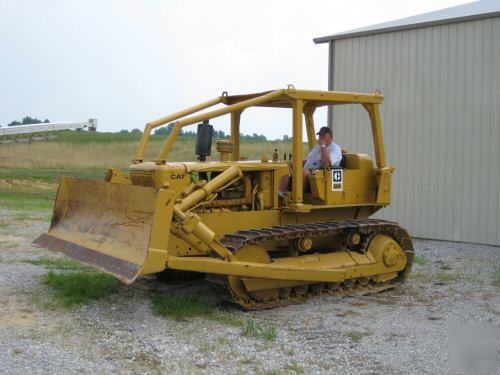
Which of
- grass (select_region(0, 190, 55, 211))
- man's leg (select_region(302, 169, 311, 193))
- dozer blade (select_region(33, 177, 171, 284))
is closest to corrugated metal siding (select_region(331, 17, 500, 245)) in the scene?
man's leg (select_region(302, 169, 311, 193))

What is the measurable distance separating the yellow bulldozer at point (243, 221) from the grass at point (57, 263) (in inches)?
52.9

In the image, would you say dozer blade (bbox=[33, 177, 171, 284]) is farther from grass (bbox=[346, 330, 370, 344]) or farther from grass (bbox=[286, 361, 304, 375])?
grass (bbox=[346, 330, 370, 344])

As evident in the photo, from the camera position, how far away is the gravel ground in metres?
5.71

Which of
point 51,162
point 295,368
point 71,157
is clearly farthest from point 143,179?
point 71,157

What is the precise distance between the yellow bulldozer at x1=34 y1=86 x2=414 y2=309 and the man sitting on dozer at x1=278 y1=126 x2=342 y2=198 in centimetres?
13

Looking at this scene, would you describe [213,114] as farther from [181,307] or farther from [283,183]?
[181,307]

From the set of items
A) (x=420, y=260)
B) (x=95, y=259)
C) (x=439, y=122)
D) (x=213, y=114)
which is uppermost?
(x=439, y=122)

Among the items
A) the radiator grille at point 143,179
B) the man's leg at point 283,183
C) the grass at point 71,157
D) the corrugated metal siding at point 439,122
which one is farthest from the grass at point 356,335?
the grass at point 71,157

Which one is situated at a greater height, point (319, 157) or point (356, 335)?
point (319, 157)

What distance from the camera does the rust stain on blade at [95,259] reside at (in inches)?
266

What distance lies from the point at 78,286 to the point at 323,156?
138 inches

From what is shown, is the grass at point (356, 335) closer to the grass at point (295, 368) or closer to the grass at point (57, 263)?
the grass at point (295, 368)

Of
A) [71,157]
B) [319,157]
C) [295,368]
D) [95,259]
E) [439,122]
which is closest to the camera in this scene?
[295,368]

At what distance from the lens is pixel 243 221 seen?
830cm
